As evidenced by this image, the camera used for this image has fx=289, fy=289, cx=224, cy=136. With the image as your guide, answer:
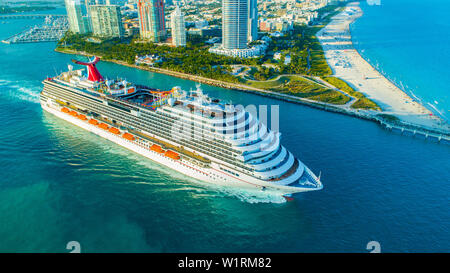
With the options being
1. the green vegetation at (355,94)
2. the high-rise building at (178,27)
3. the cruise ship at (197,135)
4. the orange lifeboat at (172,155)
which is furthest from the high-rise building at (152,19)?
the orange lifeboat at (172,155)

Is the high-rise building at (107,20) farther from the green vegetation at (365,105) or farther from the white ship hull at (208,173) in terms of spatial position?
the green vegetation at (365,105)

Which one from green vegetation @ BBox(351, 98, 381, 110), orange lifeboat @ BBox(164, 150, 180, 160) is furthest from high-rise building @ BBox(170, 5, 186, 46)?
orange lifeboat @ BBox(164, 150, 180, 160)

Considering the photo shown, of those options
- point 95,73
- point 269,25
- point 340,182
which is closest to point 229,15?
point 269,25

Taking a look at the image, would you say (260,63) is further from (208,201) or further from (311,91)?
(208,201)

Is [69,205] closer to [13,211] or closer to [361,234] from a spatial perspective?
[13,211]

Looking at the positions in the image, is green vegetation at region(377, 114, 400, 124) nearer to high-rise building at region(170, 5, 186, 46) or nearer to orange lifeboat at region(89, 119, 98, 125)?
orange lifeboat at region(89, 119, 98, 125)

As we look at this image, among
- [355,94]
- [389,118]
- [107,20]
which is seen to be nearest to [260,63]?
[355,94]
